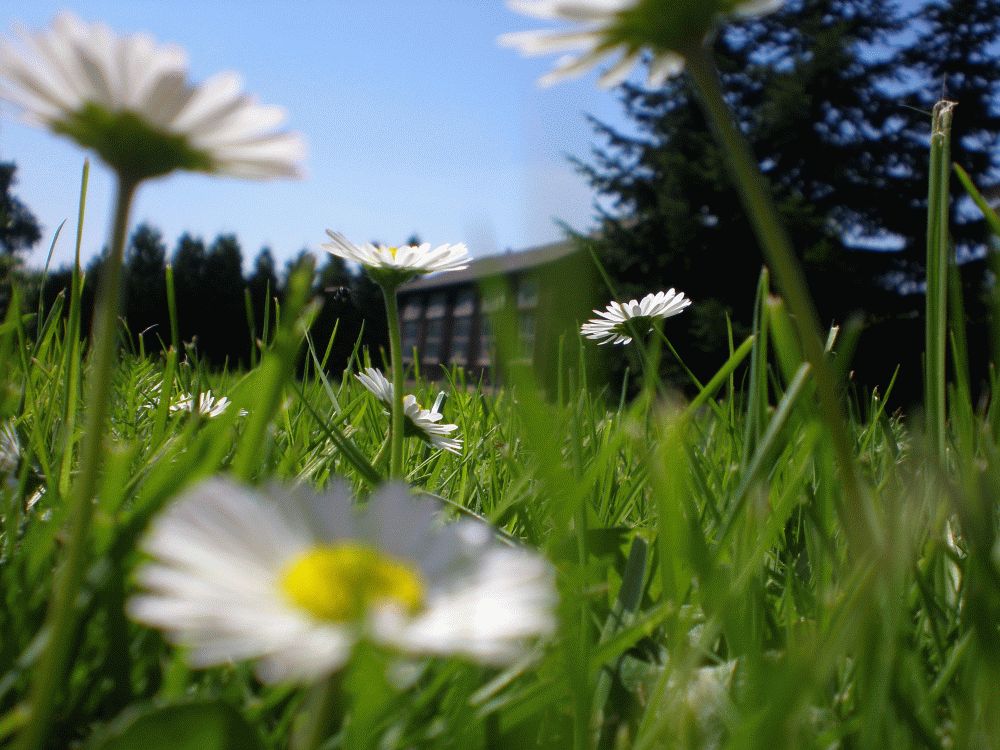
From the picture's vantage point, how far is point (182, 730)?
0.66ft

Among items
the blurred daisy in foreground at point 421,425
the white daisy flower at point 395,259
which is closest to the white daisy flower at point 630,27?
the white daisy flower at point 395,259

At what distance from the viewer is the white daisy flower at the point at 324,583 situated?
16 centimetres

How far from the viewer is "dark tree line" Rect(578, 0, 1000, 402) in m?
8.46

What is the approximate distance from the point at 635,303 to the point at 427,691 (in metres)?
0.52

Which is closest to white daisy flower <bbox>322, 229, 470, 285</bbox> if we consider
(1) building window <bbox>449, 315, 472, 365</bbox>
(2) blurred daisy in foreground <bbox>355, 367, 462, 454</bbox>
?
(2) blurred daisy in foreground <bbox>355, 367, 462, 454</bbox>

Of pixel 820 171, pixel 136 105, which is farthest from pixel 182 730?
pixel 820 171

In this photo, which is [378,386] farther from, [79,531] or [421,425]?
[79,531]

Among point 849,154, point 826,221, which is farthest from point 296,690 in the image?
point 849,154

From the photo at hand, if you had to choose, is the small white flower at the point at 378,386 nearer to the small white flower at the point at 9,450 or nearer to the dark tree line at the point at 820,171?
the small white flower at the point at 9,450

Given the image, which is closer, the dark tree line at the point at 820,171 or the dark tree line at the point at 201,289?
the dark tree line at the point at 820,171

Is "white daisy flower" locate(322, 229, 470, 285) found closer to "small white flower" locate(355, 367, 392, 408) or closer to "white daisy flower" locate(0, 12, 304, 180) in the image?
"small white flower" locate(355, 367, 392, 408)

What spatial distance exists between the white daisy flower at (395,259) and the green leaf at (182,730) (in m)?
0.33

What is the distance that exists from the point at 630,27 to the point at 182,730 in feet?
0.81

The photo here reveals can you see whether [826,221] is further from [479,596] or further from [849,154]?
[479,596]
